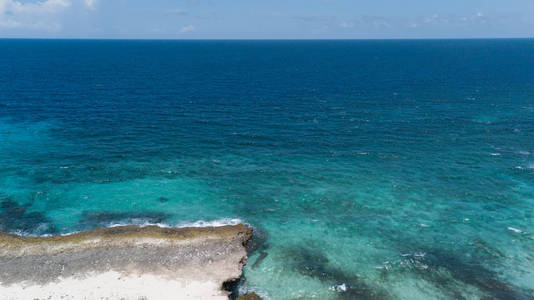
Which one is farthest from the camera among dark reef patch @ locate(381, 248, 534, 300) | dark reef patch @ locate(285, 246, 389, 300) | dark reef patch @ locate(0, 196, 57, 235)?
dark reef patch @ locate(0, 196, 57, 235)

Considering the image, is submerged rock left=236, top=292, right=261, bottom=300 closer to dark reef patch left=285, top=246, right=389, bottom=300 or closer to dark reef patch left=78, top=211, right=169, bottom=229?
dark reef patch left=285, top=246, right=389, bottom=300

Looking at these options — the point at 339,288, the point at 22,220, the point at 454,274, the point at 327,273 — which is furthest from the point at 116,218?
the point at 454,274

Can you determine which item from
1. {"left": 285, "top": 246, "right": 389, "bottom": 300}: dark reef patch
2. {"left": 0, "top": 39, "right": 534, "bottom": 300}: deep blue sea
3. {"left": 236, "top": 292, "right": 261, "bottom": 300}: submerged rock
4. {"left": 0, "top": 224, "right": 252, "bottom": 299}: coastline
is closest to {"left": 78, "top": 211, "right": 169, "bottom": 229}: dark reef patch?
{"left": 0, "top": 39, "right": 534, "bottom": 300}: deep blue sea

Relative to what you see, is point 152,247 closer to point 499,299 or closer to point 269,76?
point 499,299

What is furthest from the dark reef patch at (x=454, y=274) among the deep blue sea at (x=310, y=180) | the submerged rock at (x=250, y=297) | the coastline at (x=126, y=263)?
the coastline at (x=126, y=263)

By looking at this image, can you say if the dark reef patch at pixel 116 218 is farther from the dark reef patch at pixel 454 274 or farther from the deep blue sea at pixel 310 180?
the dark reef patch at pixel 454 274

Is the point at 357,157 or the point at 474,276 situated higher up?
the point at 357,157

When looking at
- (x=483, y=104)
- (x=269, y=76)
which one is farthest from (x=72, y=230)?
(x=269, y=76)
